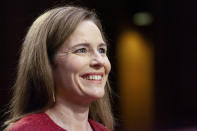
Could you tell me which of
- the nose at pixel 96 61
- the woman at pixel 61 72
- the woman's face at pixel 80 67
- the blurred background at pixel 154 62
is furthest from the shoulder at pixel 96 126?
the blurred background at pixel 154 62

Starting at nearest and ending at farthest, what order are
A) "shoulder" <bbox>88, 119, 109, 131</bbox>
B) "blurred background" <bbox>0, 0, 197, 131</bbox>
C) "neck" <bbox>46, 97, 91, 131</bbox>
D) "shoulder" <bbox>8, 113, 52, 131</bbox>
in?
"shoulder" <bbox>8, 113, 52, 131</bbox> < "neck" <bbox>46, 97, 91, 131</bbox> < "shoulder" <bbox>88, 119, 109, 131</bbox> < "blurred background" <bbox>0, 0, 197, 131</bbox>

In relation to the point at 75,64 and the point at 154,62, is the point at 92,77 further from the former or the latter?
the point at 154,62

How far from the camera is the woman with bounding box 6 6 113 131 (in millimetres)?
1909

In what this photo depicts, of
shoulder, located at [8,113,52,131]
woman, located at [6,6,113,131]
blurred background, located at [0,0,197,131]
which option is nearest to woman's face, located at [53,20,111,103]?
woman, located at [6,6,113,131]

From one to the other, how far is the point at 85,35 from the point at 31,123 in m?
0.44

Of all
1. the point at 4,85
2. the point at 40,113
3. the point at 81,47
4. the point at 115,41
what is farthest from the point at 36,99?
the point at 115,41

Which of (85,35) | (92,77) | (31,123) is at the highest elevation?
(85,35)

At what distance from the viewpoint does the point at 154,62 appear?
18.5ft

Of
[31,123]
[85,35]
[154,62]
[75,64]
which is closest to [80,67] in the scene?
[75,64]

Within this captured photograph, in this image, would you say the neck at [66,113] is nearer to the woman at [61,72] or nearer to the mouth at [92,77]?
the woman at [61,72]

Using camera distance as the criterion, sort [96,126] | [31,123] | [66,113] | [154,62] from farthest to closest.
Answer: [154,62] < [96,126] < [66,113] < [31,123]

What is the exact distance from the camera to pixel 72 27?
1940 mm

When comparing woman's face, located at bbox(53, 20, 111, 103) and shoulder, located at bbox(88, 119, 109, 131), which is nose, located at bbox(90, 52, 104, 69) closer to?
woman's face, located at bbox(53, 20, 111, 103)

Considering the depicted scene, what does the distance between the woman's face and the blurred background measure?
3307mm
